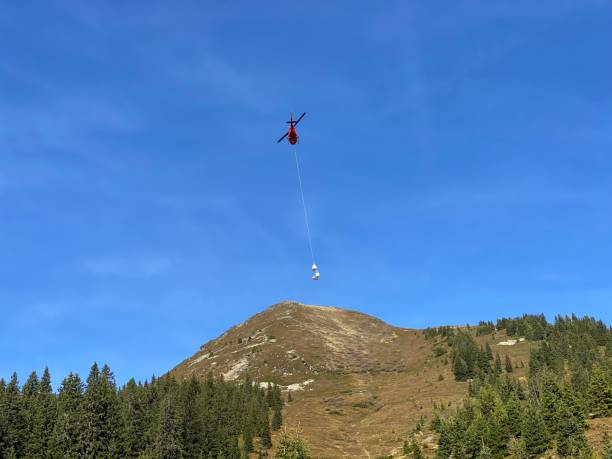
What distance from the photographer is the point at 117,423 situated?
343 ft

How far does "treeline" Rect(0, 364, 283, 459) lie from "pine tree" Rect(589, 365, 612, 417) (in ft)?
211

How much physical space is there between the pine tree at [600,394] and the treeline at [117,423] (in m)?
64.4

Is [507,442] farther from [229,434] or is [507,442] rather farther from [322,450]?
[229,434]

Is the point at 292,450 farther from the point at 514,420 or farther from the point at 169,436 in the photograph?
the point at 514,420

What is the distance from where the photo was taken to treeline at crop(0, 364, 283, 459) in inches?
3939

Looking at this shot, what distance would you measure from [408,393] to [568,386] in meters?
82.3

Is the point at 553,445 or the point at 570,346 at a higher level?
the point at 570,346

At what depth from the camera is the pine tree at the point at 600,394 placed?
354 feet

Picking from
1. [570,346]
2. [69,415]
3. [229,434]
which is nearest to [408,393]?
[570,346]

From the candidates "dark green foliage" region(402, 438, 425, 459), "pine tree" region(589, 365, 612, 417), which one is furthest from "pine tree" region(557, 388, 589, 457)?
"dark green foliage" region(402, 438, 425, 459)

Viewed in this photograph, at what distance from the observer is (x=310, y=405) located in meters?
175

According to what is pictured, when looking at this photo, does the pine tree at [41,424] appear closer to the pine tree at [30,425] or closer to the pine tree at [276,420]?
the pine tree at [30,425]

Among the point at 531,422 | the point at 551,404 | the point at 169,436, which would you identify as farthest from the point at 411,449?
the point at 169,436

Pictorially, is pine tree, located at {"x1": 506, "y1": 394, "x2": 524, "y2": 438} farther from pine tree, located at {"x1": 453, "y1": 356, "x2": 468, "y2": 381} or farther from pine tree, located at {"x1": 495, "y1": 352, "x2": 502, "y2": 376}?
pine tree, located at {"x1": 453, "y1": 356, "x2": 468, "y2": 381}
